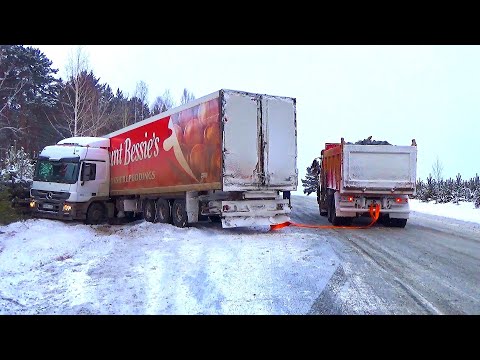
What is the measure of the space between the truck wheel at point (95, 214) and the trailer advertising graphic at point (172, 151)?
0.99 m

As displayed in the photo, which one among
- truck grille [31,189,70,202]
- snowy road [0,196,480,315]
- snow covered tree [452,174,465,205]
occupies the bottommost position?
snowy road [0,196,480,315]

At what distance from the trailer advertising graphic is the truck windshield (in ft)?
5.88

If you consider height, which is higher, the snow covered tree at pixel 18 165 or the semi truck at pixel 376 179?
the snow covered tree at pixel 18 165

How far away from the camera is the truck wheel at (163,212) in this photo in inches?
599

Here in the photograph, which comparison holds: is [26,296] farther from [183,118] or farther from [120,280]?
[183,118]

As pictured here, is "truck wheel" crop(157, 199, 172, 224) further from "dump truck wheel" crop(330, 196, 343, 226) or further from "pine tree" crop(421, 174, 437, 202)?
"pine tree" crop(421, 174, 437, 202)

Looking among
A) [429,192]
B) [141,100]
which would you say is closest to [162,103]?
[141,100]

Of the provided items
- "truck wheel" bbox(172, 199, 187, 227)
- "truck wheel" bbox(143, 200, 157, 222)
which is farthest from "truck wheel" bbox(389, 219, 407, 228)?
"truck wheel" bbox(143, 200, 157, 222)

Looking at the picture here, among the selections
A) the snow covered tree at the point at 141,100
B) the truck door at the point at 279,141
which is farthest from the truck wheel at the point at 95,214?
the snow covered tree at the point at 141,100

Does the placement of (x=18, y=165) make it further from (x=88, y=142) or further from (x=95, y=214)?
(x=95, y=214)

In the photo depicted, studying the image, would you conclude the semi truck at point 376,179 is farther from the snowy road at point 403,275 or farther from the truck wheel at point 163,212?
the truck wheel at point 163,212

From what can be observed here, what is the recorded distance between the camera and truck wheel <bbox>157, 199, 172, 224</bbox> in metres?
15.2

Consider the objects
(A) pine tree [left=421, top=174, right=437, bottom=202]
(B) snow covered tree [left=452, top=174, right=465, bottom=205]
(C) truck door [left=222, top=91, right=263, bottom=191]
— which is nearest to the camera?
(C) truck door [left=222, top=91, right=263, bottom=191]

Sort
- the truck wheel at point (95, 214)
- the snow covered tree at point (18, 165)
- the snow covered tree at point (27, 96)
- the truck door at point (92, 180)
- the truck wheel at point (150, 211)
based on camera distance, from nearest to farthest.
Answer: the truck wheel at point (150, 211) → the truck door at point (92, 180) → the truck wheel at point (95, 214) → the snow covered tree at point (18, 165) → the snow covered tree at point (27, 96)
